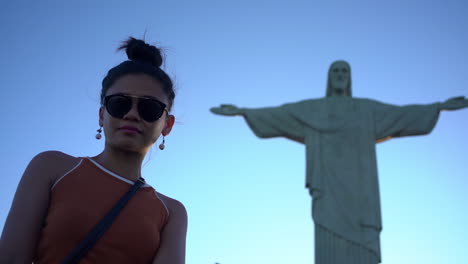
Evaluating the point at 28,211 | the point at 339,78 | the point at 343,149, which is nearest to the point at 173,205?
the point at 28,211

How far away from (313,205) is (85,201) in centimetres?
584

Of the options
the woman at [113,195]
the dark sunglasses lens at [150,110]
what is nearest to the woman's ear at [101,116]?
the woman at [113,195]

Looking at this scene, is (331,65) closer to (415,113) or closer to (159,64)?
(415,113)

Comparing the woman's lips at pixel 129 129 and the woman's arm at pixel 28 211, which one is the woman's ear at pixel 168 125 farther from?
the woman's arm at pixel 28 211

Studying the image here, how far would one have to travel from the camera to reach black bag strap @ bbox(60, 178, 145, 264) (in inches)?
51.1

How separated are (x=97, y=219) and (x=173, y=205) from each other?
1.16ft

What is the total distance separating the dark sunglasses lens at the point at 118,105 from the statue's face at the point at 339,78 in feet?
21.9

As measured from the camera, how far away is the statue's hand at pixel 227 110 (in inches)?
296

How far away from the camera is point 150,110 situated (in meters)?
1.62

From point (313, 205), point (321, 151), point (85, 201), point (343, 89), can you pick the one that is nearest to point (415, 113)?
point (343, 89)

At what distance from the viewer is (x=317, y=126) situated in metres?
7.56

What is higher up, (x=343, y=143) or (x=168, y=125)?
(x=343, y=143)

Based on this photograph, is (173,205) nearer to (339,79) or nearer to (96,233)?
(96,233)

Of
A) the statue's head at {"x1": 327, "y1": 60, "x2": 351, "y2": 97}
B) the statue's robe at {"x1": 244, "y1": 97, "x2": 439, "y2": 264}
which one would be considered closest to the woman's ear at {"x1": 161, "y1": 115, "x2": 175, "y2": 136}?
the statue's robe at {"x1": 244, "y1": 97, "x2": 439, "y2": 264}
